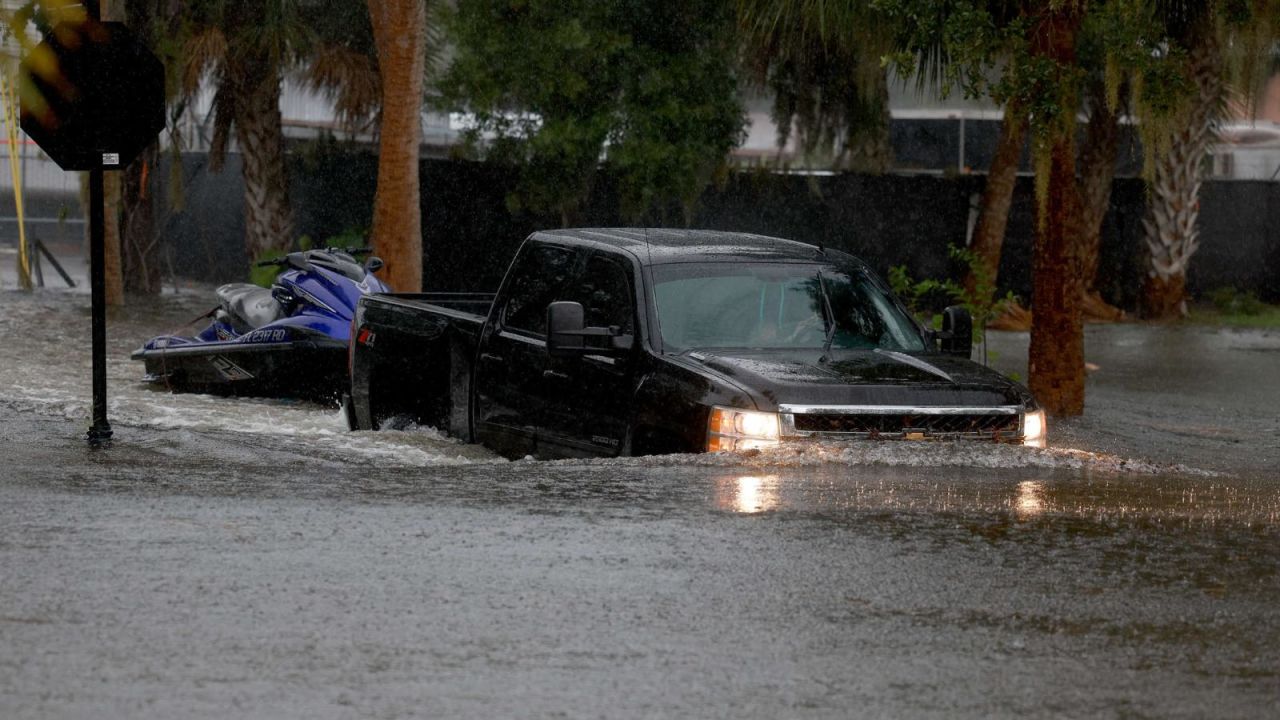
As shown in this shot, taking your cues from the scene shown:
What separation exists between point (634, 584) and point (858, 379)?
2.46m

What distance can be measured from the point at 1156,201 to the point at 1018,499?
17926 millimetres

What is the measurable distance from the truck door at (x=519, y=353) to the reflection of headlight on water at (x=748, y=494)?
179 cm

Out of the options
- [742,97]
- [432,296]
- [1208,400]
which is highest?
[742,97]

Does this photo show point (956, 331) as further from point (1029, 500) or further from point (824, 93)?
point (824, 93)

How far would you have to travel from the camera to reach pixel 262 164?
2470 cm

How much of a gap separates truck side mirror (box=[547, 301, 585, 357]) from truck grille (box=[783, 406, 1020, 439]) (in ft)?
4.34

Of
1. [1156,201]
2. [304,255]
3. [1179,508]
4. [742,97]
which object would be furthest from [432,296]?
[1156,201]

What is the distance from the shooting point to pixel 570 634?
5883 millimetres

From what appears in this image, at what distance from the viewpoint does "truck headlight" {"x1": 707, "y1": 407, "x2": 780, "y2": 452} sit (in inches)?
333

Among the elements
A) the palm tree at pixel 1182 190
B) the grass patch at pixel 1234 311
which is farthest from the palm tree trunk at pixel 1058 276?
the grass patch at pixel 1234 311

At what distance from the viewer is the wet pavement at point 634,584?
5320 millimetres

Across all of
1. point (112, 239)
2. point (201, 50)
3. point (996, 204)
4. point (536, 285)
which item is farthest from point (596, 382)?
point (996, 204)

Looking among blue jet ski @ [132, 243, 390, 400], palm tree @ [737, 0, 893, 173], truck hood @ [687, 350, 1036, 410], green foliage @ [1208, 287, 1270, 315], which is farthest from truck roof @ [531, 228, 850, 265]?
green foliage @ [1208, 287, 1270, 315]

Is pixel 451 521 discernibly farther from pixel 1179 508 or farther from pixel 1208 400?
pixel 1208 400
